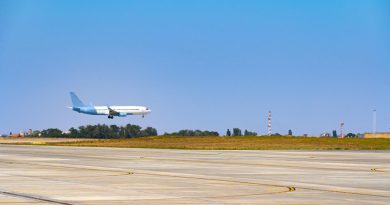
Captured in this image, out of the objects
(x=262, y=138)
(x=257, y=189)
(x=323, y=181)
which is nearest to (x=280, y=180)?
(x=323, y=181)

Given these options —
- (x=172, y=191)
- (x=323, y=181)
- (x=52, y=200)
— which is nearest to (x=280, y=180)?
(x=323, y=181)

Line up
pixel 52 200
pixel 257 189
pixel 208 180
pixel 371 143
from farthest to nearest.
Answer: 1. pixel 371 143
2. pixel 208 180
3. pixel 257 189
4. pixel 52 200

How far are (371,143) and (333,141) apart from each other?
8126mm

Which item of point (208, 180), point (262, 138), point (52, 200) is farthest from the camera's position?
point (262, 138)

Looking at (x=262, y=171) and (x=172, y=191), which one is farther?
(x=262, y=171)

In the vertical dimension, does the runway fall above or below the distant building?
below

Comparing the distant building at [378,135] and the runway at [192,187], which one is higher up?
the distant building at [378,135]

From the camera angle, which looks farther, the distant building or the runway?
the distant building

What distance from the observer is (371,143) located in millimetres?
118500

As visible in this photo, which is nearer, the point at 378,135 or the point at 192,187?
the point at 192,187

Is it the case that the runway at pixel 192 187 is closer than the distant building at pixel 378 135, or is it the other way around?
the runway at pixel 192 187

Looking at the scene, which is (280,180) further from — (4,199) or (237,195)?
(4,199)

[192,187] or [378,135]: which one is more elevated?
[378,135]

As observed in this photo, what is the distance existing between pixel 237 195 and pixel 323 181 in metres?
8.52
